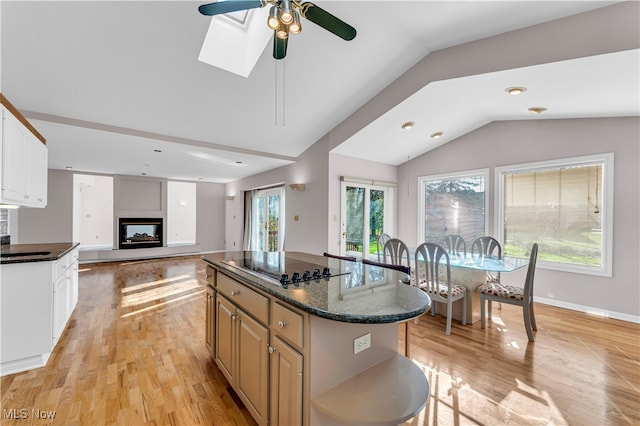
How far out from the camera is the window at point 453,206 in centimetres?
478

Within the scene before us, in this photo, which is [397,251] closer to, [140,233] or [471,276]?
[471,276]

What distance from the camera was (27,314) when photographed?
2.34m

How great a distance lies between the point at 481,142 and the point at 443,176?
842mm

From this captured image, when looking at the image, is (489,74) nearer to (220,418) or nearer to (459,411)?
(459,411)

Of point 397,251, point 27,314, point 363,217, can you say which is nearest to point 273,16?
point 397,251

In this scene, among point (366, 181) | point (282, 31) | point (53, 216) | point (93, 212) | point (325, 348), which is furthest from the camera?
point (93, 212)

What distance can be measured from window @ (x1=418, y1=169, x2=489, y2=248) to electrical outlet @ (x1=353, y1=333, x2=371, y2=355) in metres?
4.19

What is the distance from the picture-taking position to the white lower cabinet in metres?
2.25

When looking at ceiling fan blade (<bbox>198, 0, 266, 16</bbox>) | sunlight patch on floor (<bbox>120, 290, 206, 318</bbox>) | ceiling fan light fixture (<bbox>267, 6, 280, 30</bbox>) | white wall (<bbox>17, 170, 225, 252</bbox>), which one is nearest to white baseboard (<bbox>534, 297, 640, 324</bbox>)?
ceiling fan light fixture (<bbox>267, 6, 280, 30</bbox>)

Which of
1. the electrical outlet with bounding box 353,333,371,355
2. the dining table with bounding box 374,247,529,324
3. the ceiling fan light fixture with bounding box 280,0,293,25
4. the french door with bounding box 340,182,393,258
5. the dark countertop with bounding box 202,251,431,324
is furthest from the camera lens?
the french door with bounding box 340,182,393,258

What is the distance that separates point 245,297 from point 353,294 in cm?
77

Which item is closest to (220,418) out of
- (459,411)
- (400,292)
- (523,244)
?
(400,292)

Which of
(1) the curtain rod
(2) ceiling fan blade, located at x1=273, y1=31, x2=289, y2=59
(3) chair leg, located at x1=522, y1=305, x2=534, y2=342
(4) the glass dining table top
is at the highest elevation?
(2) ceiling fan blade, located at x1=273, y1=31, x2=289, y2=59

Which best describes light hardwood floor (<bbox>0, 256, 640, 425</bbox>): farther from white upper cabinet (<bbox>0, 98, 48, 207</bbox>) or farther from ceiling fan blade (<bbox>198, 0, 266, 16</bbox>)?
ceiling fan blade (<bbox>198, 0, 266, 16</bbox>)
